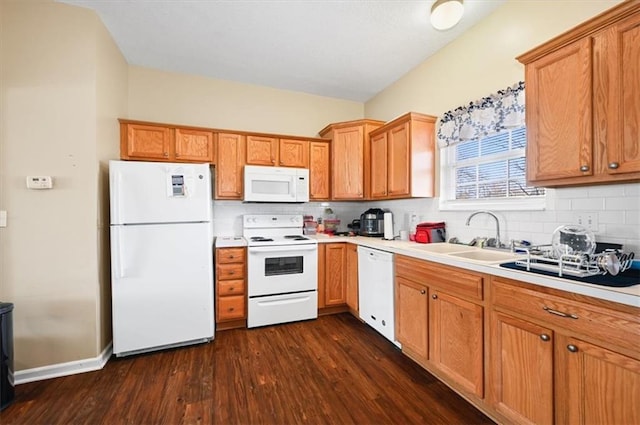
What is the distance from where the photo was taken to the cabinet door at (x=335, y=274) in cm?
323

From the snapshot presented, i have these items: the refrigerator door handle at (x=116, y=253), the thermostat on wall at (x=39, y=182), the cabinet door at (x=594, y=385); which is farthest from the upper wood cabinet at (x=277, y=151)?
the cabinet door at (x=594, y=385)

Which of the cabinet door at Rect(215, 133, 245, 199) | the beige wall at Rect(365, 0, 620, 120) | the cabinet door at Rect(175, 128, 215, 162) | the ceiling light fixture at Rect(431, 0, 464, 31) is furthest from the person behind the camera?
the cabinet door at Rect(215, 133, 245, 199)

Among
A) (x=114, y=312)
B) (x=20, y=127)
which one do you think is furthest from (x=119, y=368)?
(x=20, y=127)

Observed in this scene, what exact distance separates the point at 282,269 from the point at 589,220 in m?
2.56

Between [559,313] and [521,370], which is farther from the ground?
[559,313]

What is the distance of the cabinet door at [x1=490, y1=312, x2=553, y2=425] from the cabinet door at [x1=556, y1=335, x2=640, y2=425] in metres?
0.05

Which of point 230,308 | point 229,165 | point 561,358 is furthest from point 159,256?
point 561,358

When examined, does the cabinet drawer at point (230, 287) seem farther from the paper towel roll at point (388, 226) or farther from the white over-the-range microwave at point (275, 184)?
the paper towel roll at point (388, 226)

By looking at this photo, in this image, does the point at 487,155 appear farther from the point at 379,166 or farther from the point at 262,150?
the point at 262,150

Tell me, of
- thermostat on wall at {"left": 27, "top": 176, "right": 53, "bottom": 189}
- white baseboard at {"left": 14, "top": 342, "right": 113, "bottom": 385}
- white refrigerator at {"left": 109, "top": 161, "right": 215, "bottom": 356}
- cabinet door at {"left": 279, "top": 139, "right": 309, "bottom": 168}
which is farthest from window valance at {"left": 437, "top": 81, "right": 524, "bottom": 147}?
white baseboard at {"left": 14, "top": 342, "right": 113, "bottom": 385}

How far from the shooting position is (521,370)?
140 centimetres

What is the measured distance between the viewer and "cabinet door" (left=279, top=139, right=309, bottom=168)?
11.3ft

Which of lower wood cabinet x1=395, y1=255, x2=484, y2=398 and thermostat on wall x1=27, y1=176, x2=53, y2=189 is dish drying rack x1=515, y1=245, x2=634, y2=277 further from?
thermostat on wall x1=27, y1=176, x2=53, y2=189

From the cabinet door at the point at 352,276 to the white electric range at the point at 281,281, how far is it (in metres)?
0.40
